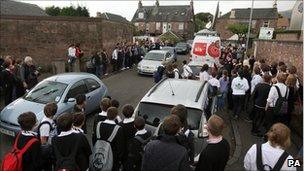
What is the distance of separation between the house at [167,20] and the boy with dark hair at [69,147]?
219 feet

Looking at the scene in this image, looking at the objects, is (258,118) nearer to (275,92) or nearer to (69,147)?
(275,92)

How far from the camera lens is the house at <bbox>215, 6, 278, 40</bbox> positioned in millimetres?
68125

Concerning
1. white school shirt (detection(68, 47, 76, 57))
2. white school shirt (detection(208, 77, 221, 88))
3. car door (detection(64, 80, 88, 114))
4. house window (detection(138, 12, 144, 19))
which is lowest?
car door (detection(64, 80, 88, 114))

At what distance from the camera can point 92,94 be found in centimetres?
1077

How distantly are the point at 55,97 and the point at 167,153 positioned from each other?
6108mm

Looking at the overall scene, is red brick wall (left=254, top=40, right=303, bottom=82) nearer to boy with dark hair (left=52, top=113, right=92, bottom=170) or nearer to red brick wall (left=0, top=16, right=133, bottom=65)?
boy with dark hair (left=52, top=113, right=92, bottom=170)

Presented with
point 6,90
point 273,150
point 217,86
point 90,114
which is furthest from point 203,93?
point 6,90

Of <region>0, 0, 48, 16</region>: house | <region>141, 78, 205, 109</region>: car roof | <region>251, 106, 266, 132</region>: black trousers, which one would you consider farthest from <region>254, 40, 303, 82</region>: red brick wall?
<region>0, 0, 48, 16</region>: house

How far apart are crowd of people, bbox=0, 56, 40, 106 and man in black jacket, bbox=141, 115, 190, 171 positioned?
26.3 ft

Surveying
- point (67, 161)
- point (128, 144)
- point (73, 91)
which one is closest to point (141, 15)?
point (73, 91)

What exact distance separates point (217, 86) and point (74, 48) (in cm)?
964

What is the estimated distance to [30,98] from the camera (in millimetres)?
9438

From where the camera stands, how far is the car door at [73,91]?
9375mm

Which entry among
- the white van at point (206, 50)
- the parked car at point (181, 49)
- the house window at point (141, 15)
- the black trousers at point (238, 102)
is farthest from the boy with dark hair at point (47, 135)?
the house window at point (141, 15)
